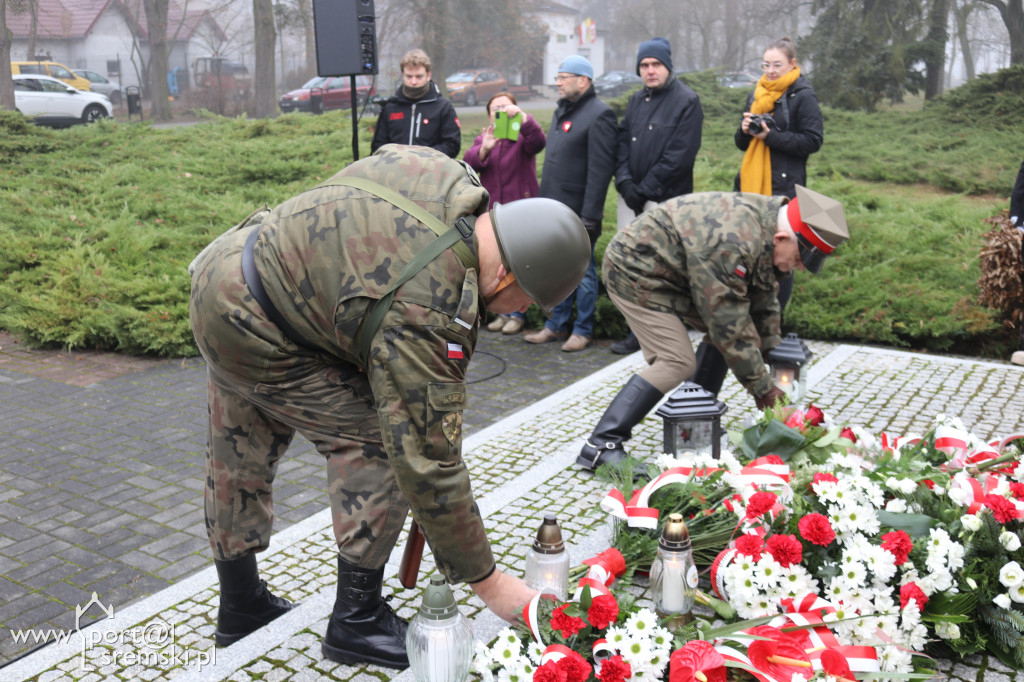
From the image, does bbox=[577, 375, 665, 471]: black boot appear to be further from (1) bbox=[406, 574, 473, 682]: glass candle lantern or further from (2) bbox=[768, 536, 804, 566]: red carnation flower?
Result: (1) bbox=[406, 574, 473, 682]: glass candle lantern

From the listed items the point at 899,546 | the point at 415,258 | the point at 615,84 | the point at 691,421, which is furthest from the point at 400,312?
the point at 615,84

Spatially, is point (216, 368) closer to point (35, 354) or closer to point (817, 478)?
point (817, 478)

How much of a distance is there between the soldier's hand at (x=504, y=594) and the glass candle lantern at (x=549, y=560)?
0.35m

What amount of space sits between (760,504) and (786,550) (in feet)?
0.79

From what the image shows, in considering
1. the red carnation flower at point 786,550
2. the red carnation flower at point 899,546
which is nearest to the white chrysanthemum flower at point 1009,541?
the red carnation flower at point 899,546

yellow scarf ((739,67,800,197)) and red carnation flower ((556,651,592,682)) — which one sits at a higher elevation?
yellow scarf ((739,67,800,197))

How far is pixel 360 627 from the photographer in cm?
Result: 295

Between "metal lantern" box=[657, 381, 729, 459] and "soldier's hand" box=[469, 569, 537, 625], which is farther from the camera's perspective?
"metal lantern" box=[657, 381, 729, 459]

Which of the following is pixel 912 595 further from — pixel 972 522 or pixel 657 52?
pixel 657 52

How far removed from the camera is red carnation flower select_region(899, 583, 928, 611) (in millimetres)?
2951

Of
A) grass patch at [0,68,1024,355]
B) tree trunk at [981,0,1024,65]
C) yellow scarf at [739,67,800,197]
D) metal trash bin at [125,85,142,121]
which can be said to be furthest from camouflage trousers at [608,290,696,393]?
metal trash bin at [125,85,142,121]

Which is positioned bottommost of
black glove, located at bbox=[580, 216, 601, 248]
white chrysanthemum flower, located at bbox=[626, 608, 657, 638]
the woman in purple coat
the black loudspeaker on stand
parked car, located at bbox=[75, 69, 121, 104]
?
white chrysanthemum flower, located at bbox=[626, 608, 657, 638]

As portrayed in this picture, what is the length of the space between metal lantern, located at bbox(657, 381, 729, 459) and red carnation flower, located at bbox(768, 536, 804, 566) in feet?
4.07

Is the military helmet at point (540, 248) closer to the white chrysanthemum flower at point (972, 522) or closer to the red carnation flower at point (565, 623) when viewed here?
the red carnation flower at point (565, 623)
